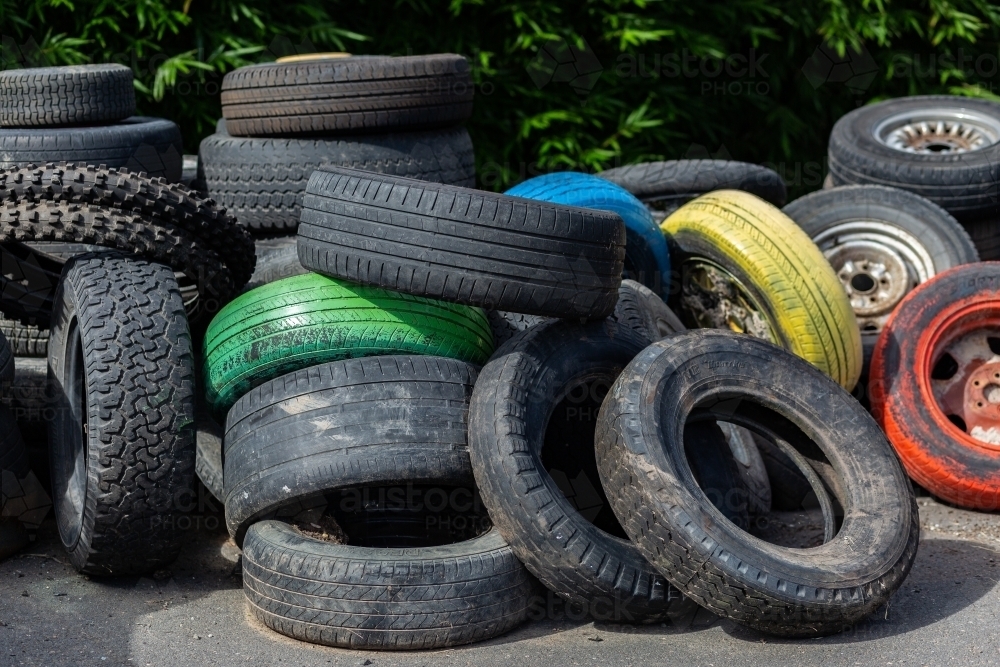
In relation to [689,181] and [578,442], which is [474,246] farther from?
[689,181]

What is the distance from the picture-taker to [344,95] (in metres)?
→ 5.31

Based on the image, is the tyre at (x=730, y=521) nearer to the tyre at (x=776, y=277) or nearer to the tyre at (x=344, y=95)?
the tyre at (x=776, y=277)

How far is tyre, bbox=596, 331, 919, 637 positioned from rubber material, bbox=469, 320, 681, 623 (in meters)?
0.14

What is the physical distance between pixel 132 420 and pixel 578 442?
1620 millimetres

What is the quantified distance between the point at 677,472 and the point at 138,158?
328 centimetres

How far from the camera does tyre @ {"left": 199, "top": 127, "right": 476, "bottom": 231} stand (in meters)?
5.39

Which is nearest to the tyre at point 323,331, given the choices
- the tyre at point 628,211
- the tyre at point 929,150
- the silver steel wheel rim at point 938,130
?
the tyre at point 628,211

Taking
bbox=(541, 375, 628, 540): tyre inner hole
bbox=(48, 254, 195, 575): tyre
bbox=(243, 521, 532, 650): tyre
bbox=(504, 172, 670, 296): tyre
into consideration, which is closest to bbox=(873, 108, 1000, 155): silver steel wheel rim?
bbox=(504, 172, 670, 296): tyre

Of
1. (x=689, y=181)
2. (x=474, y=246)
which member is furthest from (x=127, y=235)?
(x=689, y=181)

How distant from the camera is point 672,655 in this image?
348 centimetres

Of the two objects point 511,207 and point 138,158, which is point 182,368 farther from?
point 138,158

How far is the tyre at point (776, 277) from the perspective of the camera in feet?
16.0

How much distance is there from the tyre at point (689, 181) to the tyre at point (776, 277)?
2.62 feet

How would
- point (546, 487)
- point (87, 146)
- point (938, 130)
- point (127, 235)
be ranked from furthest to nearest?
1. point (938, 130)
2. point (87, 146)
3. point (127, 235)
4. point (546, 487)
